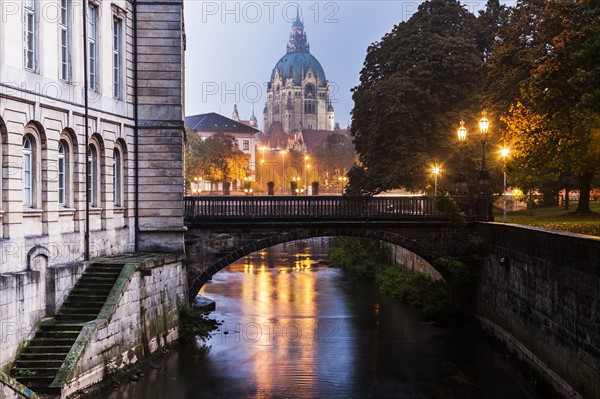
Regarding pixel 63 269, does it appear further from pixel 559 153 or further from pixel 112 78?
pixel 559 153

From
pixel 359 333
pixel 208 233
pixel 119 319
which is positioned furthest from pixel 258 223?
pixel 119 319

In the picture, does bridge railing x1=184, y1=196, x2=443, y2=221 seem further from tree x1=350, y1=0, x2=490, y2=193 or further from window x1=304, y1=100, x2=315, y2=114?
window x1=304, y1=100, x2=315, y2=114

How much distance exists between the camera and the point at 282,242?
2867 centimetres

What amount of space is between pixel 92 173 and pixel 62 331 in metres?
6.34

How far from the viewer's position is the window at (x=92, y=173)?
24.3 m

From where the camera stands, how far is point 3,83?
18.6 metres

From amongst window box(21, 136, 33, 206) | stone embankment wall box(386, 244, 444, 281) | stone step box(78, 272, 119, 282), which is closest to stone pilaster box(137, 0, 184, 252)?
stone step box(78, 272, 119, 282)

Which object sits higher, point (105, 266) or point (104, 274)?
point (105, 266)

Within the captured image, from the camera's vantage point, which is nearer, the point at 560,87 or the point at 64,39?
the point at 64,39

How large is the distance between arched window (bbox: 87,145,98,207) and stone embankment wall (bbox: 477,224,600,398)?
523 inches

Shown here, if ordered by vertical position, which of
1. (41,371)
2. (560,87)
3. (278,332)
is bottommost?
(278,332)

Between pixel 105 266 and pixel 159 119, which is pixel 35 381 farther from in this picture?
pixel 159 119

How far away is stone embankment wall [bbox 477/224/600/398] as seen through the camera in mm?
18266

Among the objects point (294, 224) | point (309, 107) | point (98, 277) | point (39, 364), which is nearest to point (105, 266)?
point (98, 277)
